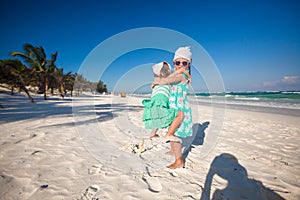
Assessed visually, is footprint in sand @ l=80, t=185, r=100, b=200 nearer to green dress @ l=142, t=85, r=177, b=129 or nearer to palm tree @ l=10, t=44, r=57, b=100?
green dress @ l=142, t=85, r=177, b=129

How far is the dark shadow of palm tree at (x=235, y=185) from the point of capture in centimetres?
173

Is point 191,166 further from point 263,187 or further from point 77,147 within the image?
point 77,147

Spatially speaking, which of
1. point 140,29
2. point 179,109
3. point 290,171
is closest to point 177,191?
point 179,109

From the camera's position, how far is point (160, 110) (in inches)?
79.8

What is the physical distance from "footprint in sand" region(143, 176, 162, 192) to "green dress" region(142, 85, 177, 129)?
0.73 m

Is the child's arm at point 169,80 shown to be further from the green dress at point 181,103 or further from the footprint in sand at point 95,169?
the footprint in sand at point 95,169

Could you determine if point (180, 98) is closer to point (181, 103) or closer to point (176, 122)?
point (181, 103)

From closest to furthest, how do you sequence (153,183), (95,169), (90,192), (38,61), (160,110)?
(90,192), (153,183), (160,110), (95,169), (38,61)

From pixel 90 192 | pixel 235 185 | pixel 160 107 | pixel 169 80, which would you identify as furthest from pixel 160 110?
pixel 235 185

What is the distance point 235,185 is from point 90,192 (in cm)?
188

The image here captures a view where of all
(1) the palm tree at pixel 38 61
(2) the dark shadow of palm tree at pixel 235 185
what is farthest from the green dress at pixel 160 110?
(1) the palm tree at pixel 38 61

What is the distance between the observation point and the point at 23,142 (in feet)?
9.70

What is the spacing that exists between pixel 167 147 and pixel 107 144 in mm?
1399

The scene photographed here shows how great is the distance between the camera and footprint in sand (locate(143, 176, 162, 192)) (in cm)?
179
